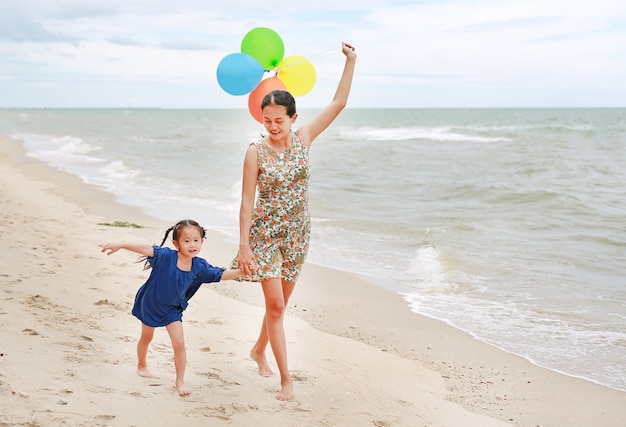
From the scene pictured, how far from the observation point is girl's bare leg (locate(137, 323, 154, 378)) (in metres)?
4.09

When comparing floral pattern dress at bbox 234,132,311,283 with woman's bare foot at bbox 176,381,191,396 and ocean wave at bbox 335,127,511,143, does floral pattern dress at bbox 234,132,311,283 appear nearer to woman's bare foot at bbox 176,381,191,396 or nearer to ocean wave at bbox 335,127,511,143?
woman's bare foot at bbox 176,381,191,396

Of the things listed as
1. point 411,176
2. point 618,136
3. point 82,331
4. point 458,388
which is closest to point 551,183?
Result: point 411,176

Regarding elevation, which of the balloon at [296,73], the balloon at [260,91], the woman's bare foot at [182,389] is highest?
the balloon at [296,73]

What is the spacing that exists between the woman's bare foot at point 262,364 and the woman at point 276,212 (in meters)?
0.39

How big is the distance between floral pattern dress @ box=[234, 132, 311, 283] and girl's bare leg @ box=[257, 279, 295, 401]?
0.08 metres

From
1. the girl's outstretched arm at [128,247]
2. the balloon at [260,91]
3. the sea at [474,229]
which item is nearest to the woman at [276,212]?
the balloon at [260,91]

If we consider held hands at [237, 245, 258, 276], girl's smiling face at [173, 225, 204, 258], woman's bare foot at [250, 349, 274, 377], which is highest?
girl's smiling face at [173, 225, 204, 258]

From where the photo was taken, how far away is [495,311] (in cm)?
717

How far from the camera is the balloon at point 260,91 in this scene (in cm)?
445

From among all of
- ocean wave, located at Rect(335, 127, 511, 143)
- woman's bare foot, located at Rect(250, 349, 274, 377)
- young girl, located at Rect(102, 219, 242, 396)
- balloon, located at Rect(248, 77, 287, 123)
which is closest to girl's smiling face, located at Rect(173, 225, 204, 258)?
young girl, located at Rect(102, 219, 242, 396)

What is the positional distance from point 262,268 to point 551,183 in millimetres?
15874

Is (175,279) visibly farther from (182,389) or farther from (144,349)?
(182,389)

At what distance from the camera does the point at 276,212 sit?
410 cm

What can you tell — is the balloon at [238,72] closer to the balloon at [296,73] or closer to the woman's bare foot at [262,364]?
the balloon at [296,73]
